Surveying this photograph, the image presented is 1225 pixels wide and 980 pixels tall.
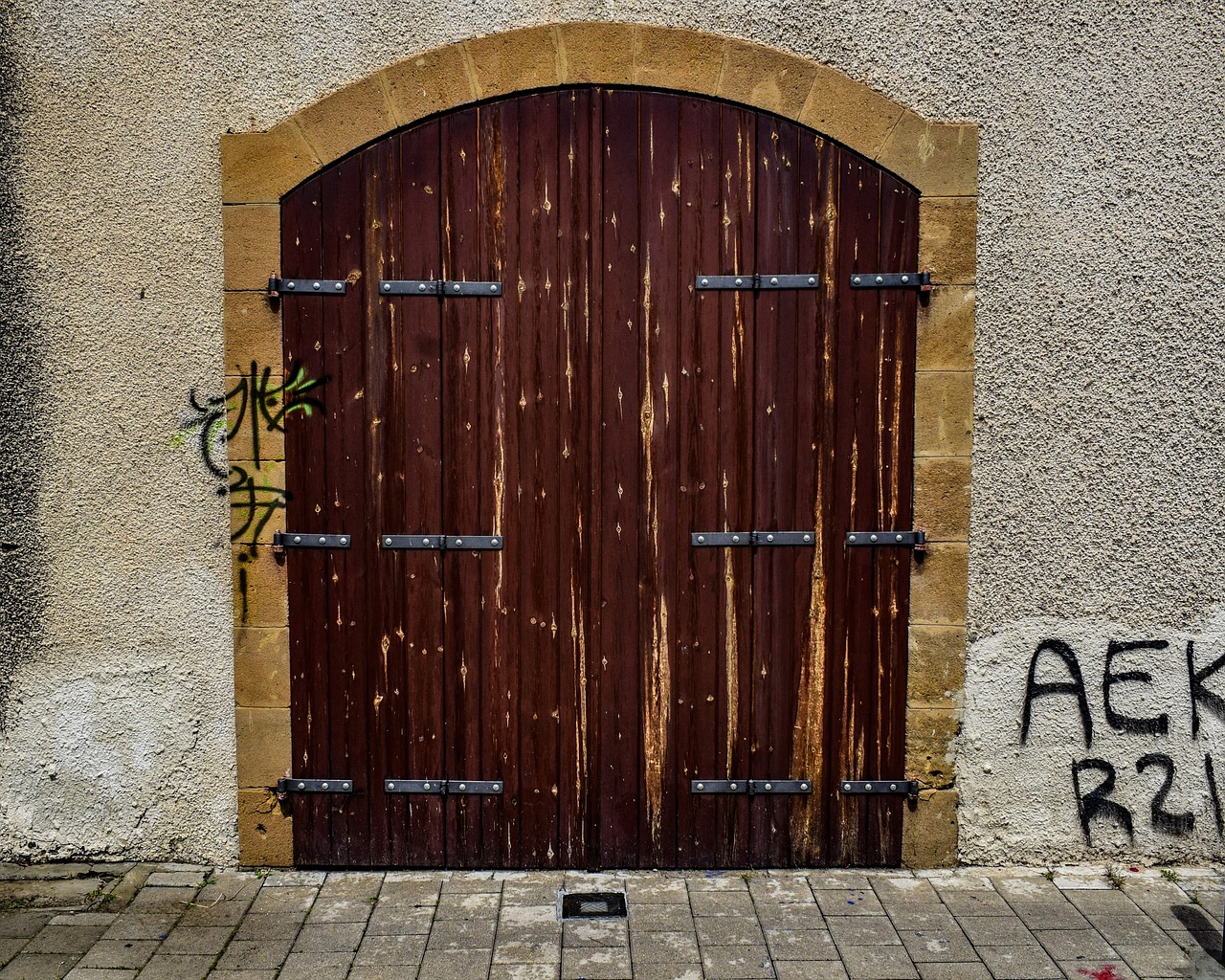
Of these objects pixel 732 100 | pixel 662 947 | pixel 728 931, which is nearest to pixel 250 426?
pixel 732 100

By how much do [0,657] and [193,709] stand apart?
735 mm

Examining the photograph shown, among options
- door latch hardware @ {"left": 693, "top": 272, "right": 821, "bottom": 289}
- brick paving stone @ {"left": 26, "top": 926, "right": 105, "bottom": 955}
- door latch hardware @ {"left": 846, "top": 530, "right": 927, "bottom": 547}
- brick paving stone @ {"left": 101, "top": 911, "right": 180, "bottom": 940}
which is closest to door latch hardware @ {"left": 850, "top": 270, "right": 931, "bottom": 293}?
door latch hardware @ {"left": 693, "top": 272, "right": 821, "bottom": 289}

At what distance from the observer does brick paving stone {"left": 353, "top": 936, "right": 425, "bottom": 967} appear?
3.23 metres

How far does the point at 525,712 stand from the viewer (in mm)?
3822

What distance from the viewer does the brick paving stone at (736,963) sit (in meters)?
3.16

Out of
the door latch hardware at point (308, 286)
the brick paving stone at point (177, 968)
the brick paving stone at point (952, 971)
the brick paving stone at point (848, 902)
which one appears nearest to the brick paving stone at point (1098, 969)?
the brick paving stone at point (952, 971)

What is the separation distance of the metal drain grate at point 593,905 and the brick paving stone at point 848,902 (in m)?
0.70

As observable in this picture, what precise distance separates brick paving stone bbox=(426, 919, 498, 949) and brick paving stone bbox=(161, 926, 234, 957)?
27.0 inches

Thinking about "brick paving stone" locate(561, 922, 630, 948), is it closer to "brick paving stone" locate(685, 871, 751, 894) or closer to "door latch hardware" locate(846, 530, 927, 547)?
"brick paving stone" locate(685, 871, 751, 894)

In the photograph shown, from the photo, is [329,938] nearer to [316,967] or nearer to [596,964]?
[316,967]

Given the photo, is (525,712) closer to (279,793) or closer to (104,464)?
(279,793)

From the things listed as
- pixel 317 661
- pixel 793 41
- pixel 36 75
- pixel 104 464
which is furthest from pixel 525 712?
pixel 36 75

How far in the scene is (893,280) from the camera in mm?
3680

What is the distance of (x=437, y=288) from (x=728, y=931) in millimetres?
2430
